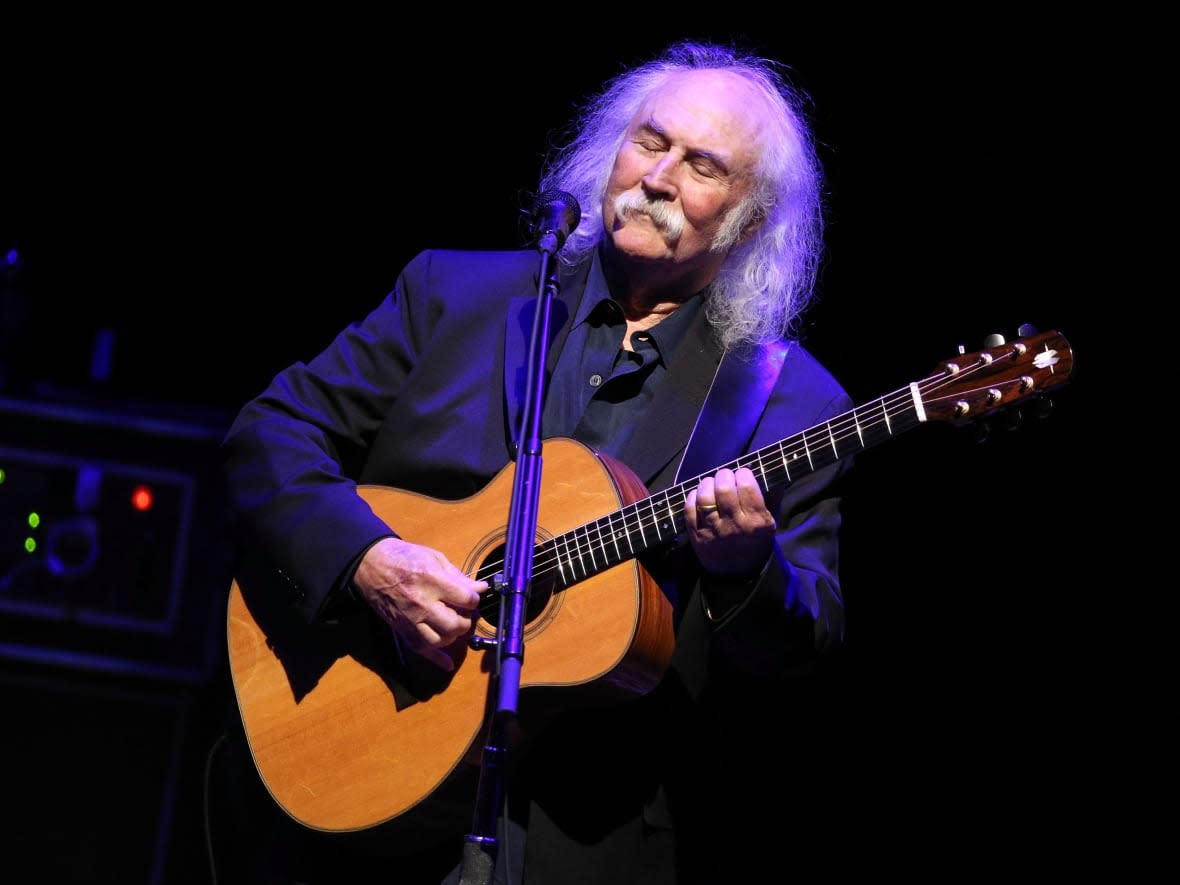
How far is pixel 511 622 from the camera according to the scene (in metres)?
2.38

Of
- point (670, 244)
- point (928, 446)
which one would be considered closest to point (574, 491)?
point (670, 244)

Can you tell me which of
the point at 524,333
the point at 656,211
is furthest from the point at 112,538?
the point at 656,211

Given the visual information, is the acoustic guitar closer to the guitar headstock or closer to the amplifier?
the guitar headstock

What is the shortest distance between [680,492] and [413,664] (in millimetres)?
727

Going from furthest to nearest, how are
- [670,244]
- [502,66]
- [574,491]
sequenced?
[502,66], [670,244], [574,491]

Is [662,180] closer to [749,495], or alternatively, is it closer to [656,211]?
[656,211]

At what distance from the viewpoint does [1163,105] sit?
4.40m

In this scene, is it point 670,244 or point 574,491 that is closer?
point 574,491

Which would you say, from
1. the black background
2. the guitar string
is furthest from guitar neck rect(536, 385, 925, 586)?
the black background

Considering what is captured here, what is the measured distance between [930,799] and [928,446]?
4.15 ft

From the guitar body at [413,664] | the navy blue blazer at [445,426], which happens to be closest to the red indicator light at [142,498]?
the navy blue blazer at [445,426]

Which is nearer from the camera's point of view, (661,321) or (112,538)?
(661,321)

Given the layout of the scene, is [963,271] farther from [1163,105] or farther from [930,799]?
[930,799]

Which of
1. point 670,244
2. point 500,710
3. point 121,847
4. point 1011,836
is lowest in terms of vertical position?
point 121,847
